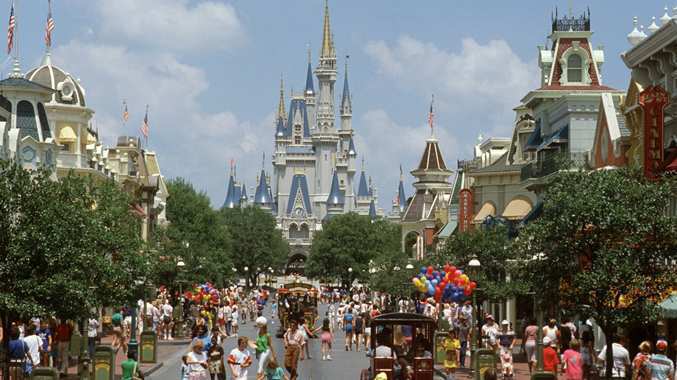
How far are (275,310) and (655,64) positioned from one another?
2013 inches

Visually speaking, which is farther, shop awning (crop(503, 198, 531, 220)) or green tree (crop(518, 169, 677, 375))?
shop awning (crop(503, 198, 531, 220))

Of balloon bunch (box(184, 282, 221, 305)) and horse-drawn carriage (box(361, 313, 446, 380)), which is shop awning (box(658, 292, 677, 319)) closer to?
horse-drawn carriage (box(361, 313, 446, 380))

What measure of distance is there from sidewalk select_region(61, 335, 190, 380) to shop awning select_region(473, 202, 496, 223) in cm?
2031

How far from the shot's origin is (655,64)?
1850 inches

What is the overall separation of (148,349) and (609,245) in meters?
15.4

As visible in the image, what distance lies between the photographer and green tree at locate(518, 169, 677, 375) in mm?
33812

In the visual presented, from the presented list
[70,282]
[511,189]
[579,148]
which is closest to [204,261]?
[511,189]

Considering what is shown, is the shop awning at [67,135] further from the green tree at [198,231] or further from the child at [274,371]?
the child at [274,371]

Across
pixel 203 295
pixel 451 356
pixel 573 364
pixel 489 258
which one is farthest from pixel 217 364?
pixel 203 295

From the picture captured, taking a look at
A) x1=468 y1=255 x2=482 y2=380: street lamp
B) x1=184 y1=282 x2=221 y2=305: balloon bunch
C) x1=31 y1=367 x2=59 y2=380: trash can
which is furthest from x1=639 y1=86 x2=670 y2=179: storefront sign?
x1=184 y1=282 x2=221 y2=305: balloon bunch

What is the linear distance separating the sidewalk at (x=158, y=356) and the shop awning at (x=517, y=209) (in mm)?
17086

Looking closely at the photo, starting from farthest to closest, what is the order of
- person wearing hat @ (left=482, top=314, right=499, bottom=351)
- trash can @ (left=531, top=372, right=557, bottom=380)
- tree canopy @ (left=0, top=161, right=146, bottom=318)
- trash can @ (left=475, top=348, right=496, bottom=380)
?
person wearing hat @ (left=482, top=314, right=499, bottom=351)
trash can @ (left=475, top=348, right=496, bottom=380)
tree canopy @ (left=0, top=161, right=146, bottom=318)
trash can @ (left=531, top=372, right=557, bottom=380)

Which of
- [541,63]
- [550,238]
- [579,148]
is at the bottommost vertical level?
[550,238]

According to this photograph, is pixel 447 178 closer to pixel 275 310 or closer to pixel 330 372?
pixel 275 310
